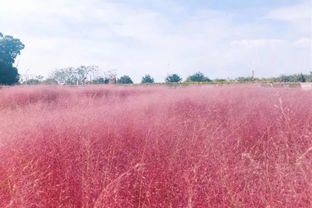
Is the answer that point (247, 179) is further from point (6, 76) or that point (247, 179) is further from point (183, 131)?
point (6, 76)

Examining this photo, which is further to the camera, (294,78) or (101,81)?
(101,81)

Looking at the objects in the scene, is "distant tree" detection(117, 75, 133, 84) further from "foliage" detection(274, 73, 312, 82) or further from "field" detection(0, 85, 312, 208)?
"field" detection(0, 85, 312, 208)

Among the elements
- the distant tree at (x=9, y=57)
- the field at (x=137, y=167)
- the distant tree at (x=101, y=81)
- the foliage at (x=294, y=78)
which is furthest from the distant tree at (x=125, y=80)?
the field at (x=137, y=167)

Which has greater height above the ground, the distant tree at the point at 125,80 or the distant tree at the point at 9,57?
the distant tree at the point at 9,57

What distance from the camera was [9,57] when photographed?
27172 mm

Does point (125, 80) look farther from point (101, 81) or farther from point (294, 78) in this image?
point (294, 78)

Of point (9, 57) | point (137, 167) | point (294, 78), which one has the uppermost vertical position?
point (9, 57)

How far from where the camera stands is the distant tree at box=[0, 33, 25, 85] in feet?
77.1

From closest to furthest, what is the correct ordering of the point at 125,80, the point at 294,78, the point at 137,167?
1. the point at 137,167
2. the point at 294,78
3. the point at 125,80

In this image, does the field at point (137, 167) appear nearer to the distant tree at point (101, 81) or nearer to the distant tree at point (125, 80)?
the distant tree at point (101, 81)

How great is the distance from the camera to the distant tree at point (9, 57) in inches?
925

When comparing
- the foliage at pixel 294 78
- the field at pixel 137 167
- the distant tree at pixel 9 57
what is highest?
the distant tree at pixel 9 57

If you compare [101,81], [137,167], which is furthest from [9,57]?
[137,167]

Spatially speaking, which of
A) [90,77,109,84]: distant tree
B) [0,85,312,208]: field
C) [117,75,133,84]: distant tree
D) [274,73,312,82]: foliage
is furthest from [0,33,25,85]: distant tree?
[0,85,312,208]: field
